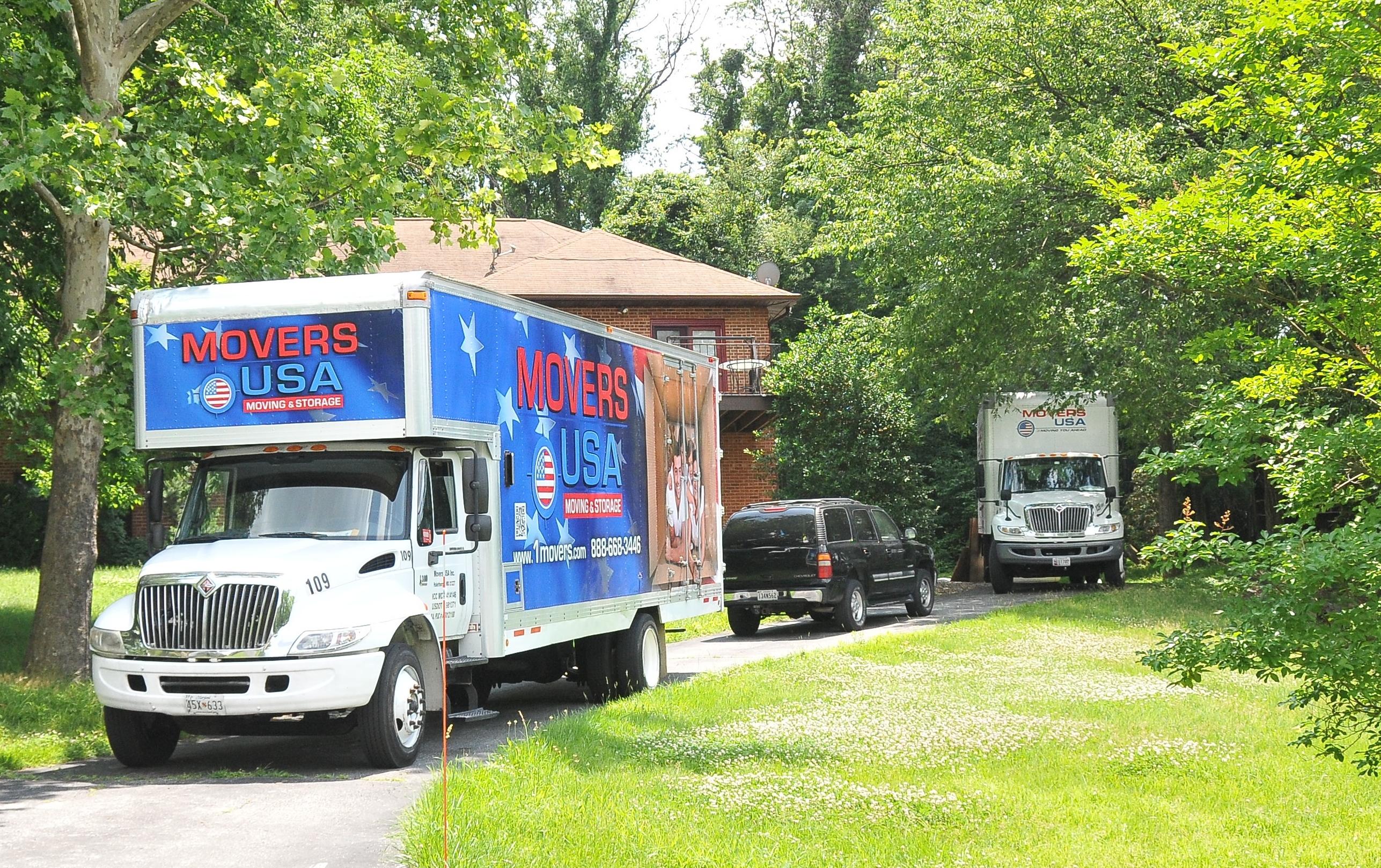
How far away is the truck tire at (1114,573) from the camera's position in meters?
27.7

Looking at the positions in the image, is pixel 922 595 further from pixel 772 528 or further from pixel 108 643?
pixel 108 643

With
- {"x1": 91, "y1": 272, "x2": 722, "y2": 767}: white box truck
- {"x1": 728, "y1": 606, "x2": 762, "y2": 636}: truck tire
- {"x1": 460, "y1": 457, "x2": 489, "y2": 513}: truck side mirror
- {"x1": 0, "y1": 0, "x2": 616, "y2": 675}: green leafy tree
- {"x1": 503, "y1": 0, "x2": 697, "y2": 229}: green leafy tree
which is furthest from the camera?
{"x1": 503, "y1": 0, "x2": 697, "y2": 229}: green leafy tree

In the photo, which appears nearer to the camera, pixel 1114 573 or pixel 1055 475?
pixel 1055 475

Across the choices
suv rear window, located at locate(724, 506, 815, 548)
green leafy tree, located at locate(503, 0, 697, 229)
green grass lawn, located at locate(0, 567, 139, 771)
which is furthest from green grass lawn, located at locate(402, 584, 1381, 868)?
green leafy tree, located at locate(503, 0, 697, 229)

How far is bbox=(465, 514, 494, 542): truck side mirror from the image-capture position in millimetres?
10594

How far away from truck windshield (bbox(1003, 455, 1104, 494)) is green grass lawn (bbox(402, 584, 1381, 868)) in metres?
14.0

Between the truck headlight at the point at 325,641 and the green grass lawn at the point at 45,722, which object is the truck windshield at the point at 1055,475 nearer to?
the green grass lawn at the point at 45,722

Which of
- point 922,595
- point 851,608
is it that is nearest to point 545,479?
point 851,608

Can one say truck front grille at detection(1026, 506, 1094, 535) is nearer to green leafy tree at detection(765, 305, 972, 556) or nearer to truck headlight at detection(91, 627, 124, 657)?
green leafy tree at detection(765, 305, 972, 556)

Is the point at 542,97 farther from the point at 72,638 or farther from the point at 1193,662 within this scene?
the point at 1193,662

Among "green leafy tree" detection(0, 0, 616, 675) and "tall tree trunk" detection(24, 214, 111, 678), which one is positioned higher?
"green leafy tree" detection(0, 0, 616, 675)

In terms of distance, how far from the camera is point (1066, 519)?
2709cm

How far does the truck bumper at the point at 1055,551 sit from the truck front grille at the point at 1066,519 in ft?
0.65

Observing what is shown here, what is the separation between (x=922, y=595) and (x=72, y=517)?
14210mm
